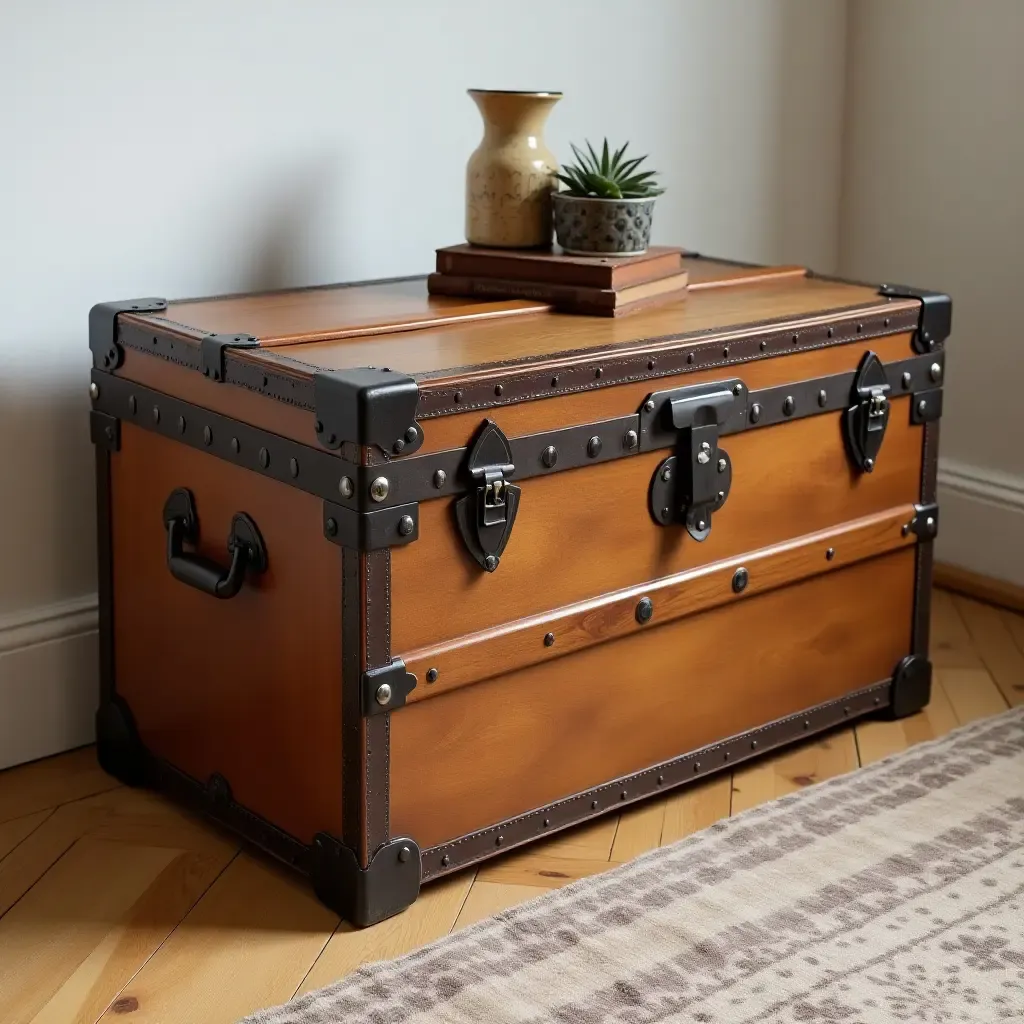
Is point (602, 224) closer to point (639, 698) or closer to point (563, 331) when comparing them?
point (563, 331)

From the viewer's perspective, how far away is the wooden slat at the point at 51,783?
197cm

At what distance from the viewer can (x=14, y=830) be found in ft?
6.23

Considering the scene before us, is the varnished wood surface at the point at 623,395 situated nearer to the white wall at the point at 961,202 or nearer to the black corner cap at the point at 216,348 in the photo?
the black corner cap at the point at 216,348

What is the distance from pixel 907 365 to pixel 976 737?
21.4 inches

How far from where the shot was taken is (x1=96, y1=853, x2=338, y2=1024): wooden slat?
153cm

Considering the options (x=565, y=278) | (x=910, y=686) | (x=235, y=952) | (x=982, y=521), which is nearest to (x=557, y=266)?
(x=565, y=278)

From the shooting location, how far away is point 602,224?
2016 mm

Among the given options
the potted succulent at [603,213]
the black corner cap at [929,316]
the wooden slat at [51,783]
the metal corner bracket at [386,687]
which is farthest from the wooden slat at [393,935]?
the black corner cap at [929,316]

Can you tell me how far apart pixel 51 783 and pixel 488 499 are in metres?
0.80

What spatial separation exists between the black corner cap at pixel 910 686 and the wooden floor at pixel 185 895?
76mm

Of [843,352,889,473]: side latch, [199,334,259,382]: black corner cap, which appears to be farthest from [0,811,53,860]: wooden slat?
[843,352,889,473]: side latch

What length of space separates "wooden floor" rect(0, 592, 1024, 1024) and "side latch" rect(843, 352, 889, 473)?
0.43 metres

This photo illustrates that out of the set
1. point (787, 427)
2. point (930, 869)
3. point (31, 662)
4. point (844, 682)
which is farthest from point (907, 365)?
point (31, 662)

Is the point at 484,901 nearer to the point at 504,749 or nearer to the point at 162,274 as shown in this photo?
the point at 504,749
